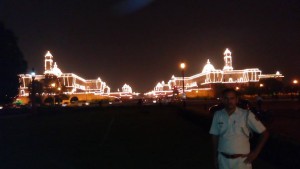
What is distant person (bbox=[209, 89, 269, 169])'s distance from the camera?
582cm

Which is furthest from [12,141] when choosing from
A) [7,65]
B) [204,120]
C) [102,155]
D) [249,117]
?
[7,65]

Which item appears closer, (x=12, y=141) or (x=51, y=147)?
(x=51, y=147)

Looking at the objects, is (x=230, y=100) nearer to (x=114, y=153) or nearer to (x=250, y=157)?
(x=250, y=157)

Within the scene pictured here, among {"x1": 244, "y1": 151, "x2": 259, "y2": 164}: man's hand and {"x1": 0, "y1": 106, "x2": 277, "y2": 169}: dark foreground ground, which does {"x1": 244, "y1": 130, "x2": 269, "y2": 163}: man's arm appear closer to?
{"x1": 244, "y1": 151, "x2": 259, "y2": 164}: man's hand

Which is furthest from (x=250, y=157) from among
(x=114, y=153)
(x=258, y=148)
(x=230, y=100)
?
(x=114, y=153)

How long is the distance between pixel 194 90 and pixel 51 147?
182655mm

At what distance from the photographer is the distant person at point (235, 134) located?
5816 mm

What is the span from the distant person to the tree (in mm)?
52519

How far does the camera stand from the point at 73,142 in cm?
Answer: 1945

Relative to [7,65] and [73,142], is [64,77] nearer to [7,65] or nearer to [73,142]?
[7,65]

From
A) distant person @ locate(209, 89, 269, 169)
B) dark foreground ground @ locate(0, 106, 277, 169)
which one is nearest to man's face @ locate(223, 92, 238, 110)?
distant person @ locate(209, 89, 269, 169)

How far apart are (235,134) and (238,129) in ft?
0.24

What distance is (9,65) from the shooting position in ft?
188

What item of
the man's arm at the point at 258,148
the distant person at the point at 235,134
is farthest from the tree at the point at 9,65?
the man's arm at the point at 258,148
